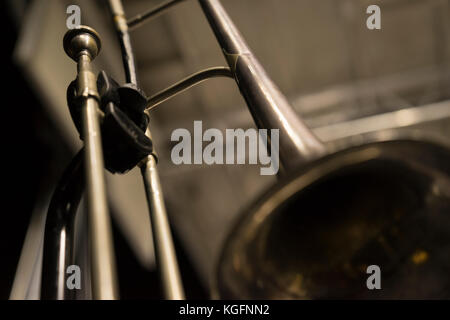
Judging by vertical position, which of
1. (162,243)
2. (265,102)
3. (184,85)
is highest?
(184,85)

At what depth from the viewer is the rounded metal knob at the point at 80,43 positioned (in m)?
0.62

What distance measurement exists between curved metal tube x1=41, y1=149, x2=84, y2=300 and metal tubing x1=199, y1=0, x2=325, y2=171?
251mm

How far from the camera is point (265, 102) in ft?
2.13

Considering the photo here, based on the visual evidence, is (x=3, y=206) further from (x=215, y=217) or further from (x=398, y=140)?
(x=215, y=217)

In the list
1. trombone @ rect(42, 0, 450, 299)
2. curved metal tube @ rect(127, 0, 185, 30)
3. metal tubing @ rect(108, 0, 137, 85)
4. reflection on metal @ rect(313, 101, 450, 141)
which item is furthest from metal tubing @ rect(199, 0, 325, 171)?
reflection on metal @ rect(313, 101, 450, 141)

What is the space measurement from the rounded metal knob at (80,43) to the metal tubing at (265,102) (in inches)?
8.5

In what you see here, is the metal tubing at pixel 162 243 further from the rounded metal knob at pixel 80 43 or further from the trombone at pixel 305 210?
the rounded metal knob at pixel 80 43

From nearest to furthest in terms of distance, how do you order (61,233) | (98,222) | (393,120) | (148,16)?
(98,222), (61,233), (148,16), (393,120)

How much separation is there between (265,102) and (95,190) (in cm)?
30

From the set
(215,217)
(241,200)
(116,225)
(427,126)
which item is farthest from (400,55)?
(116,225)

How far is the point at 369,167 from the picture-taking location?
61 cm

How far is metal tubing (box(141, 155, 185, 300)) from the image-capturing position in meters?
0.44

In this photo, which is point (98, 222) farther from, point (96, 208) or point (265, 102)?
point (265, 102)

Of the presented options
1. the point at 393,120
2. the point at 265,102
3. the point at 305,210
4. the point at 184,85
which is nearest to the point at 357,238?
the point at 305,210
